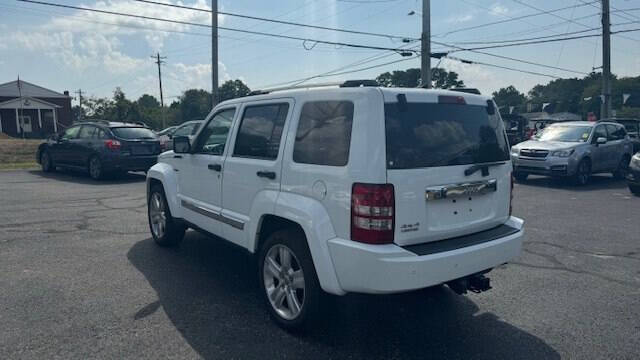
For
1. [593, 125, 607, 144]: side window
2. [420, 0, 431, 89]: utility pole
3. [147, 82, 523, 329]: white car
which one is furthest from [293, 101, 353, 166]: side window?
[420, 0, 431, 89]: utility pole

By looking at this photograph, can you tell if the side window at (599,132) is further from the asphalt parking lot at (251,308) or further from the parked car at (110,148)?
the parked car at (110,148)

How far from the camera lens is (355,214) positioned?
10.6ft

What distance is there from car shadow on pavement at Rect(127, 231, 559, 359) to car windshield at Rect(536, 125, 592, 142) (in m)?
11.1

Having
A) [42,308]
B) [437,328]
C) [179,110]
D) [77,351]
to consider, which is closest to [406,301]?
[437,328]

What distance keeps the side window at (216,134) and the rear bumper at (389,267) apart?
2046 mm

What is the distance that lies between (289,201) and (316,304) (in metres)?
0.80

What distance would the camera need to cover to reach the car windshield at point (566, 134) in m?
13.8

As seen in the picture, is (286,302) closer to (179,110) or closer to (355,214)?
(355,214)

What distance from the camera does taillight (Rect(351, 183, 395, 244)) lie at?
10.5 ft

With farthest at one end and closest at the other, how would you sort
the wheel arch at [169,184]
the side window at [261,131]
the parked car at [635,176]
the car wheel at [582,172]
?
the car wheel at [582,172]
the parked car at [635,176]
the wheel arch at [169,184]
the side window at [261,131]

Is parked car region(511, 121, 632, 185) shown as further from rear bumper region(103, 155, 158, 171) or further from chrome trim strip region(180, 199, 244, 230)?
chrome trim strip region(180, 199, 244, 230)

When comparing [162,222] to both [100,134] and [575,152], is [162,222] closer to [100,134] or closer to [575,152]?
[100,134]

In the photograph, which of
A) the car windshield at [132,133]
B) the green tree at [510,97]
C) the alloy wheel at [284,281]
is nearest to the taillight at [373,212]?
the alloy wheel at [284,281]

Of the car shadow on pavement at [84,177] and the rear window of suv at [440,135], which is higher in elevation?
the rear window of suv at [440,135]
